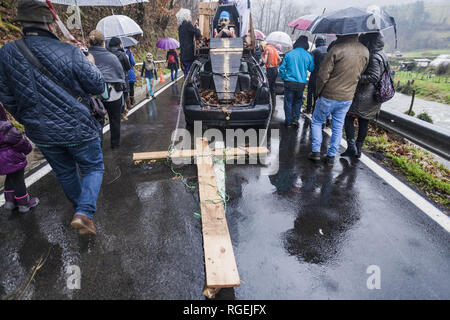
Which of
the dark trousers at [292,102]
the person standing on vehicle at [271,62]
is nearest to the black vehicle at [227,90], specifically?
the dark trousers at [292,102]

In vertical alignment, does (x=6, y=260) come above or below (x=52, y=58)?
below

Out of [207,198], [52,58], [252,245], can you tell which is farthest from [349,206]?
[52,58]

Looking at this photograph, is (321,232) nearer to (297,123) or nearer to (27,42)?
(27,42)

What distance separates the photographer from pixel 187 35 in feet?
23.9

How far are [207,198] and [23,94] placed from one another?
205 centimetres

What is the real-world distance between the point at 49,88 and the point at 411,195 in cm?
441

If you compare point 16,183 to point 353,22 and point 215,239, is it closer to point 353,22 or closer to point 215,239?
point 215,239

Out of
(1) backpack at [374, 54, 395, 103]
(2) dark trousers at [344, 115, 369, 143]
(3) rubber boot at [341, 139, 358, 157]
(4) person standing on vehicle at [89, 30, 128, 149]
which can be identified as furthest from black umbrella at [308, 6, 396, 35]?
(4) person standing on vehicle at [89, 30, 128, 149]

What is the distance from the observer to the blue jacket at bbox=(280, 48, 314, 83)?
5770mm

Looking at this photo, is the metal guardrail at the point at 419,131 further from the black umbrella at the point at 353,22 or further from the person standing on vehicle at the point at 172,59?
the person standing on vehicle at the point at 172,59

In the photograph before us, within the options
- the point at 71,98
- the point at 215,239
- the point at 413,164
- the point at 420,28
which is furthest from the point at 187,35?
the point at 420,28

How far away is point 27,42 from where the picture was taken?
212cm

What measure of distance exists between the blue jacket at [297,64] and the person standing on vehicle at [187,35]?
2947mm

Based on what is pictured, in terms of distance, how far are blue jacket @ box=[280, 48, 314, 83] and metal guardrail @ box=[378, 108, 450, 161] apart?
6.21ft
